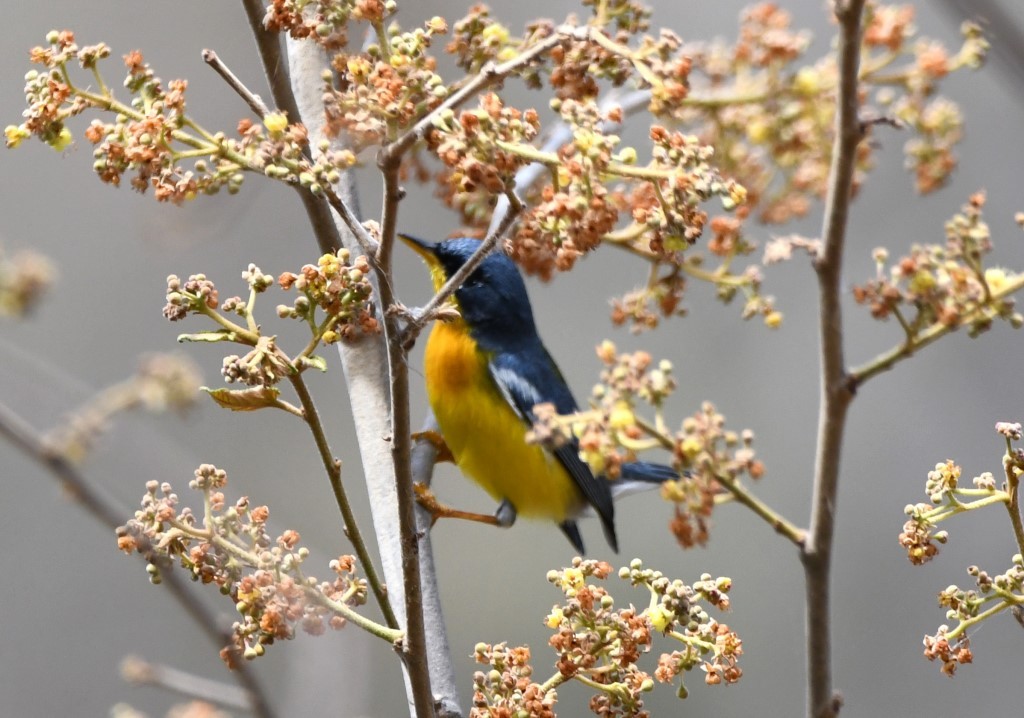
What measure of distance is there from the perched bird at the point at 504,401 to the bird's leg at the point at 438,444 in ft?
0.09

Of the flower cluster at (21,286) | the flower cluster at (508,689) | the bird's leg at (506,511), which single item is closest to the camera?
the flower cluster at (508,689)

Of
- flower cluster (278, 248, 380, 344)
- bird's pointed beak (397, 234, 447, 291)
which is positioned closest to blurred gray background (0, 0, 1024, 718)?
bird's pointed beak (397, 234, 447, 291)

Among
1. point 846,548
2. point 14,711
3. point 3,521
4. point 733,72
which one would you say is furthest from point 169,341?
point 733,72

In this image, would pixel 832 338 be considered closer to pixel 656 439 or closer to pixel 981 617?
pixel 656 439

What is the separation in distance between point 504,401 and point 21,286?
1.20 meters

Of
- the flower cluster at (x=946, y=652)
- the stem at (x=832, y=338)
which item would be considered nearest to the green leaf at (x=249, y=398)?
the stem at (x=832, y=338)

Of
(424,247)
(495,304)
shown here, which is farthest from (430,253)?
(495,304)

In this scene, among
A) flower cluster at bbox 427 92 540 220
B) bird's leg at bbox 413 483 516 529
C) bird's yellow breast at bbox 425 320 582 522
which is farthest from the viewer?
bird's yellow breast at bbox 425 320 582 522

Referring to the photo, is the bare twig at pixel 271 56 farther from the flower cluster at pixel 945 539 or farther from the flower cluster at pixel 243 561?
the flower cluster at pixel 945 539

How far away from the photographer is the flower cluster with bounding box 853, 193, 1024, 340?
2.97ft

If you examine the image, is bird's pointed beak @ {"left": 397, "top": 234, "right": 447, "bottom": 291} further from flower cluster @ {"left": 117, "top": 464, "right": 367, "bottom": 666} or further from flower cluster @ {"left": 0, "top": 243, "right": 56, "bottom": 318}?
flower cluster @ {"left": 117, "top": 464, "right": 367, "bottom": 666}

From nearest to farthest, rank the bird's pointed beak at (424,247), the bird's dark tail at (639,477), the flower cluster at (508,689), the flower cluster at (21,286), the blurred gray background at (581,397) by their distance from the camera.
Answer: the flower cluster at (508,689), the flower cluster at (21,286), the bird's pointed beak at (424,247), the bird's dark tail at (639,477), the blurred gray background at (581,397)

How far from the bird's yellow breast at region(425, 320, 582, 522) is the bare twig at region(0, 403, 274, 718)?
4.69 feet

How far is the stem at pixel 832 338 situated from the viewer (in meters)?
0.87
